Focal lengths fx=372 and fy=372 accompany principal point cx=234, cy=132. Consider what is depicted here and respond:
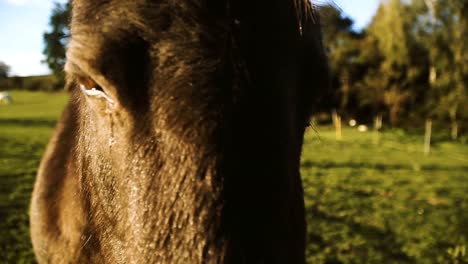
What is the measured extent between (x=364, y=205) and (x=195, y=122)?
28.6ft

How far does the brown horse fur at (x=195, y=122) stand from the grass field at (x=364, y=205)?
43.3 inches

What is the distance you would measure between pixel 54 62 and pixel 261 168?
2.80m

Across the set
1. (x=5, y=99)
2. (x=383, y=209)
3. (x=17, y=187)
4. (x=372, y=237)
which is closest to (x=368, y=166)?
(x=383, y=209)

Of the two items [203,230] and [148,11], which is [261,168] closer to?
[203,230]

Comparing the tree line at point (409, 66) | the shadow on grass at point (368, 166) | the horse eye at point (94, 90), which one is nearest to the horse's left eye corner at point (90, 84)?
the horse eye at point (94, 90)

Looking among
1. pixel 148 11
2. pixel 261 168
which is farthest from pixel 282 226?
pixel 148 11

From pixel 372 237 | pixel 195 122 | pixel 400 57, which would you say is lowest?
pixel 372 237

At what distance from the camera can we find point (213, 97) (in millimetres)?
1332

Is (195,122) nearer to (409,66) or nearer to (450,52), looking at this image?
(450,52)

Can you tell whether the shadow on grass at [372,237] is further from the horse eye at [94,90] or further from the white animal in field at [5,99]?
the white animal in field at [5,99]

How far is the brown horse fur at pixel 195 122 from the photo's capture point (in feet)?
4.28

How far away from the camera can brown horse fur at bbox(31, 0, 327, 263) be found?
130 centimetres

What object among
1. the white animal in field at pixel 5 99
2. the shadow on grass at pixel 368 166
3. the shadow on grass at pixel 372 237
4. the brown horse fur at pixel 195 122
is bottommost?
the shadow on grass at pixel 372 237

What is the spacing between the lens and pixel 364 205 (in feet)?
30.1
